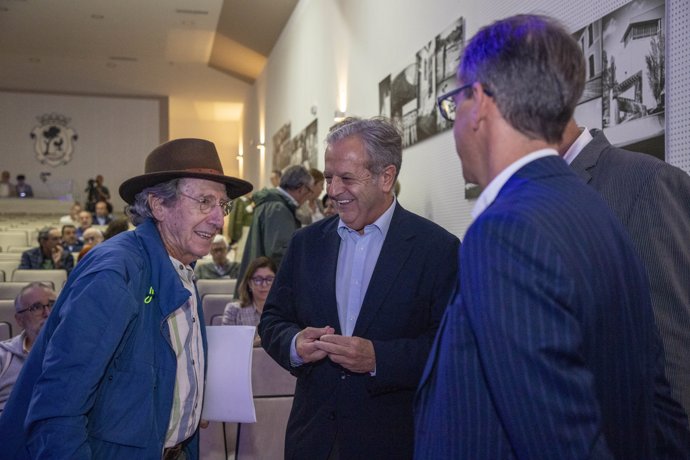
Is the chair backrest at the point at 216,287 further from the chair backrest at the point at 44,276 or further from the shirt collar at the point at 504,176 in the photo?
the shirt collar at the point at 504,176

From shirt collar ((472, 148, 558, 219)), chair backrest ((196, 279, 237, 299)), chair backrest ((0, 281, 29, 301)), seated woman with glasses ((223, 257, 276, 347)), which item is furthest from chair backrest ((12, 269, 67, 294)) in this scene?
shirt collar ((472, 148, 558, 219))

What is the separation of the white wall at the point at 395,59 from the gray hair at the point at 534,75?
123 cm

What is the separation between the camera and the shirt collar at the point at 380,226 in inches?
76.3

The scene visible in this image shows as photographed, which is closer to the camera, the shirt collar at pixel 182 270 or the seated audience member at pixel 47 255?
the shirt collar at pixel 182 270

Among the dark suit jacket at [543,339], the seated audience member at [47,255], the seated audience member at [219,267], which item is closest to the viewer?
the dark suit jacket at [543,339]

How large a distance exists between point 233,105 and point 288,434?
1991 cm

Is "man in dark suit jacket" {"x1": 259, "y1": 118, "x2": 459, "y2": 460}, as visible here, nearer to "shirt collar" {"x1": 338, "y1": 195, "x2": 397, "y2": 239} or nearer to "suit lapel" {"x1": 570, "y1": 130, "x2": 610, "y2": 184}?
"shirt collar" {"x1": 338, "y1": 195, "x2": 397, "y2": 239}

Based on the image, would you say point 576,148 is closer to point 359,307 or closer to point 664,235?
point 664,235

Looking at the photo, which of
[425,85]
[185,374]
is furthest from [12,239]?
[185,374]

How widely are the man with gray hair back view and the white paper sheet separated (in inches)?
104

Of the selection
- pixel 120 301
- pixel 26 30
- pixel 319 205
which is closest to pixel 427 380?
pixel 120 301

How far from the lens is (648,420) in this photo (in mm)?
1031

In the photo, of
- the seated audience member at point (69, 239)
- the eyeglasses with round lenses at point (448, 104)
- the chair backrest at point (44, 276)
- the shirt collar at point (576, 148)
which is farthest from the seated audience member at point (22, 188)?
the eyeglasses with round lenses at point (448, 104)

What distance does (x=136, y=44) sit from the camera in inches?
578
